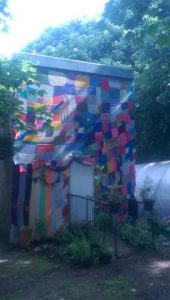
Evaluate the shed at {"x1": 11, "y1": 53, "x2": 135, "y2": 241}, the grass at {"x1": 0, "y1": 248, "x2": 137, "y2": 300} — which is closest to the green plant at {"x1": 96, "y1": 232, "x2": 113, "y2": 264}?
the grass at {"x1": 0, "y1": 248, "x2": 137, "y2": 300}

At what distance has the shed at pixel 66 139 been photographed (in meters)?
13.2

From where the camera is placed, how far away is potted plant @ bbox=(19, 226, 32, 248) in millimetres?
12664

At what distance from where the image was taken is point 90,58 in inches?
1097

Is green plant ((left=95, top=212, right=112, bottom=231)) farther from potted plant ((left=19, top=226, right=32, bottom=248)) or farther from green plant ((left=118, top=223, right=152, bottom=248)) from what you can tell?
potted plant ((left=19, top=226, right=32, bottom=248))

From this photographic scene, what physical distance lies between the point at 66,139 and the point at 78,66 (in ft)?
7.03

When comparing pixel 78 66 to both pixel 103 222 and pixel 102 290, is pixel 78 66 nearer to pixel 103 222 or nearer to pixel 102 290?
pixel 103 222

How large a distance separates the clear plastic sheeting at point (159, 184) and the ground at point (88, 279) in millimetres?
5384

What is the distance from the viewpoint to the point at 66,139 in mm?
14352

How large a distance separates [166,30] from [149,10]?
59 cm

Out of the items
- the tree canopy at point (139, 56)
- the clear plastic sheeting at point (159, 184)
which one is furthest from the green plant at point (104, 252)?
the clear plastic sheeting at point (159, 184)

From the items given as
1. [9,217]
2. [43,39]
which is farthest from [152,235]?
[43,39]

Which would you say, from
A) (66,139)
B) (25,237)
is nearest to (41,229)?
(25,237)

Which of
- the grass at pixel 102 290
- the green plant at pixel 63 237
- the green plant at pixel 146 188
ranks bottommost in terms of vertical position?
the grass at pixel 102 290

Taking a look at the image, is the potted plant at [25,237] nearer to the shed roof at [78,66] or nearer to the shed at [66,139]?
the shed at [66,139]
